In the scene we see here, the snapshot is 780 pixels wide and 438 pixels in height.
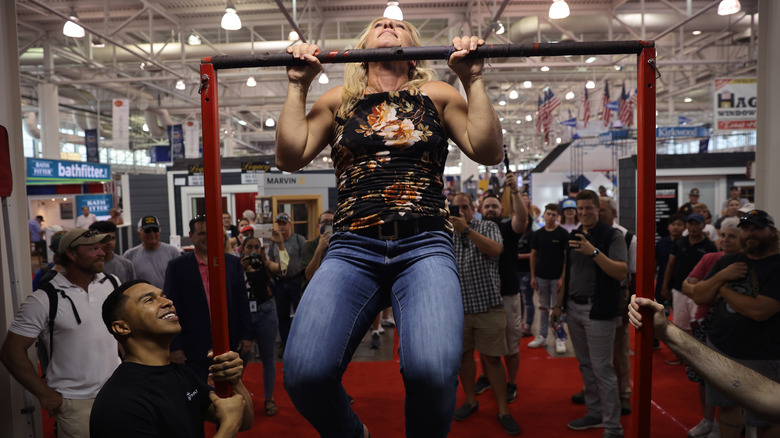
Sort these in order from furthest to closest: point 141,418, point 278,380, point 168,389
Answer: point 278,380 < point 168,389 < point 141,418

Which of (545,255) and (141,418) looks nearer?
(141,418)

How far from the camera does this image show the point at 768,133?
4.06 metres

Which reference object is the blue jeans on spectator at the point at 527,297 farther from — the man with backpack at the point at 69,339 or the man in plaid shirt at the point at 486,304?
the man with backpack at the point at 69,339

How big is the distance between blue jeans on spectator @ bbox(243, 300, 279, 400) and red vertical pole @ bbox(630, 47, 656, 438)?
381 centimetres

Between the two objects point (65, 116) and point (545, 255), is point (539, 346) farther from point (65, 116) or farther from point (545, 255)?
point (65, 116)

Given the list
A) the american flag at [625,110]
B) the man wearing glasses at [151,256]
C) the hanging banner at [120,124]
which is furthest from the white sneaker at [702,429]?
the hanging banner at [120,124]

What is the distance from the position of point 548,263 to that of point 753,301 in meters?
3.47

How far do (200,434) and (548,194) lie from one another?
1675cm

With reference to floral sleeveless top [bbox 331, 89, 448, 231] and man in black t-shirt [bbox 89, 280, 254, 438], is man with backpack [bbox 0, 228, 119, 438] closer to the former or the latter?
man in black t-shirt [bbox 89, 280, 254, 438]

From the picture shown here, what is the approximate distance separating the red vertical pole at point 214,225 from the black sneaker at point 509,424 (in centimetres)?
321

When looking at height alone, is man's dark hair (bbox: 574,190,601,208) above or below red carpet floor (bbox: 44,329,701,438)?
above

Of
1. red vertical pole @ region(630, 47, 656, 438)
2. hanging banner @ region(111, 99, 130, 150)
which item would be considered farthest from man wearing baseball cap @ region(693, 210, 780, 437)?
hanging banner @ region(111, 99, 130, 150)

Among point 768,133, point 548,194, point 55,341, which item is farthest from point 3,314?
point 548,194

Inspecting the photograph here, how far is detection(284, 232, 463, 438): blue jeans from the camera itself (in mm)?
1564
